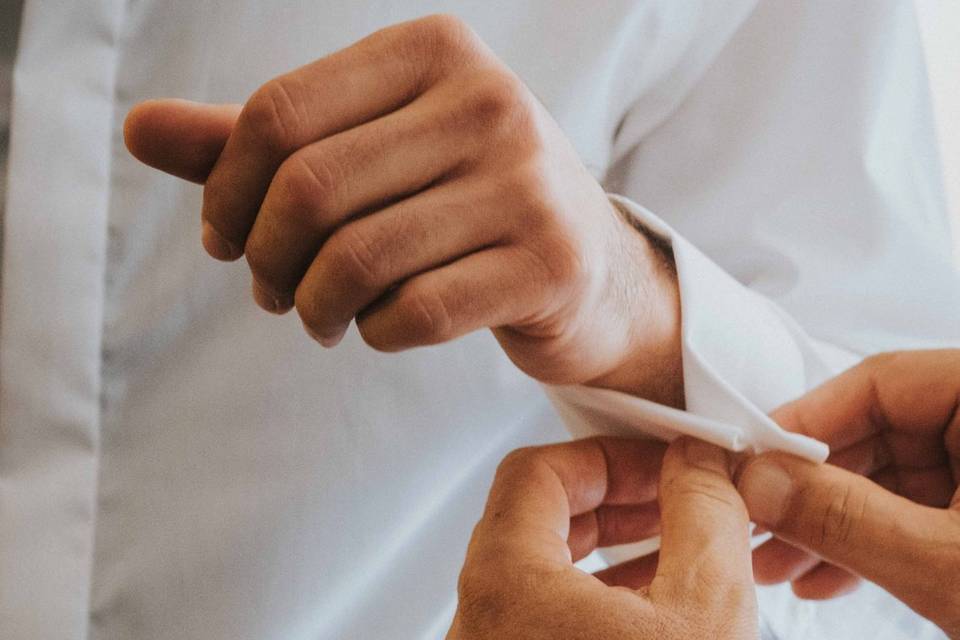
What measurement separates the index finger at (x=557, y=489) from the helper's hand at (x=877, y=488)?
6 cm

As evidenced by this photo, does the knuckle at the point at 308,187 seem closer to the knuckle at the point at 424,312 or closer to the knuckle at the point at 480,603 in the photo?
the knuckle at the point at 424,312

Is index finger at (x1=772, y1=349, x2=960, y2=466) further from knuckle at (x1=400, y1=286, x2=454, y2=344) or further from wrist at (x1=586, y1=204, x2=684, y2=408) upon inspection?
knuckle at (x1=400, y1=286, x2=454, y2=344)

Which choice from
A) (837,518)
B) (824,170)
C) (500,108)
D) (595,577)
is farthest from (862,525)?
(824,170)

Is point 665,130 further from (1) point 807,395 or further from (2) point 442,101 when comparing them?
(2) point 442,101

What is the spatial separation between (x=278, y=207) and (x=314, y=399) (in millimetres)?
231

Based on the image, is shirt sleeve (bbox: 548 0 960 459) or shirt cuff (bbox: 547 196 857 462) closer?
shirt cuff (bbox: 547 196 857 462)

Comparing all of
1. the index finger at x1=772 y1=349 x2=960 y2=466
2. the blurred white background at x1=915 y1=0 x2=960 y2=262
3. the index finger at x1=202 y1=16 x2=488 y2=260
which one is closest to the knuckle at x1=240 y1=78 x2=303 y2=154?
the index finger at x1=202 y1=16 x2=488 y2=260

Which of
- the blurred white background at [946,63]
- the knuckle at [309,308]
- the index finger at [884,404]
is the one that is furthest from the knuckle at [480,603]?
the blurred white background at [946,63]

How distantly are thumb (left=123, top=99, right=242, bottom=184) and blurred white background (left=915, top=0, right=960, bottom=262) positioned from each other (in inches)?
29.1

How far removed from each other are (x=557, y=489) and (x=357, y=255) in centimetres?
16

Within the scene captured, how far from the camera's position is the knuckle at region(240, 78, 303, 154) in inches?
10.3

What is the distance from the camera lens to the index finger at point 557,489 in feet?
1.06

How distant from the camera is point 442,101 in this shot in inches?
11.0

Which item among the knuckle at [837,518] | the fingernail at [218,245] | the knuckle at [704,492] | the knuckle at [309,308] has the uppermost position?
the fingernail at [218,245]
